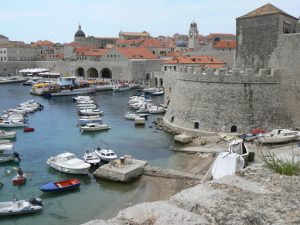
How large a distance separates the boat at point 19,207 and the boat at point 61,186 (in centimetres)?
157

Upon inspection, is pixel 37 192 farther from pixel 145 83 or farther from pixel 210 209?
pixel 145 83

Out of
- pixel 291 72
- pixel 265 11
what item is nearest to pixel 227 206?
pixel 291 72

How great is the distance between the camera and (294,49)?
23484 millimetres

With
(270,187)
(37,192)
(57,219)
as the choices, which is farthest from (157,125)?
(270,187)

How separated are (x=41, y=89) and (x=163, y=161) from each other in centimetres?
3857

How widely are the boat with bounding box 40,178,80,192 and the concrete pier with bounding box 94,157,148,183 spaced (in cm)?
136

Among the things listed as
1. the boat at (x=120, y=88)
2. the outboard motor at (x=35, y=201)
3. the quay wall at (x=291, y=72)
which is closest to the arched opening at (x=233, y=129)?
the quay wall at (x=291, y=72)

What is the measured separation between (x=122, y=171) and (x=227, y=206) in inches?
570

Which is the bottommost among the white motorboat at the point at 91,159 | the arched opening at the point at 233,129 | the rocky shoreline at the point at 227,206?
the white motorboat at the point at 91,159

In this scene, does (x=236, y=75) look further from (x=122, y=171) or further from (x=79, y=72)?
(x=79, y=72)

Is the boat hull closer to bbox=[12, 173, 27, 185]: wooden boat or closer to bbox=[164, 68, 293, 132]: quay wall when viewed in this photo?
bbox=[12, 173, 27, 185]: wooden boat

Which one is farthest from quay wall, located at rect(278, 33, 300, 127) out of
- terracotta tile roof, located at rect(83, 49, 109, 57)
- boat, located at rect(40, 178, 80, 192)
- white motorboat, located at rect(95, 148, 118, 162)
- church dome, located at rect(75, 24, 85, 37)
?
church dome, located at rect(75, 24, 85, 37)

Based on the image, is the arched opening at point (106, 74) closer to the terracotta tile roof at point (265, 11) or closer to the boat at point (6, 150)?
the terracotta tile roof at point (265, 11)

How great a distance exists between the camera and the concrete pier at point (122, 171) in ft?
58.0
